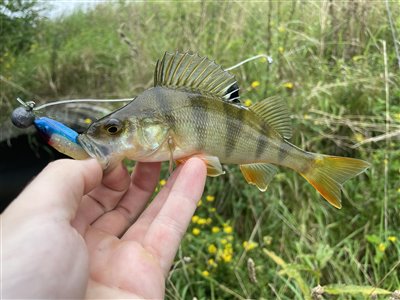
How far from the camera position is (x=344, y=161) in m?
1.73

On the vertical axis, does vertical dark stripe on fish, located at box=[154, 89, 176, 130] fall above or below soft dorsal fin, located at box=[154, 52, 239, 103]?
below

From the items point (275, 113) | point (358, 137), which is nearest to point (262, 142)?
point (275, 113)

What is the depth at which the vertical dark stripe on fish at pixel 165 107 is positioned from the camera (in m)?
1.52

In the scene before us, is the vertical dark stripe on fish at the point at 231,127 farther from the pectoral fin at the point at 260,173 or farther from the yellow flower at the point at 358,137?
the yellow flower at the point at 358,137

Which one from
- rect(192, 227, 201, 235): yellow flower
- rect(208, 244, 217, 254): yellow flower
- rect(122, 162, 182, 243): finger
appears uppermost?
rect(122, 162, 182, 243): finger

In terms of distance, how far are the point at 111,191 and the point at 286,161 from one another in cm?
65

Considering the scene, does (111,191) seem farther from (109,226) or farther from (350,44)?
(350,44)

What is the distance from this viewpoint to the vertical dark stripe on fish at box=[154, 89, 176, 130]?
152 centimetres

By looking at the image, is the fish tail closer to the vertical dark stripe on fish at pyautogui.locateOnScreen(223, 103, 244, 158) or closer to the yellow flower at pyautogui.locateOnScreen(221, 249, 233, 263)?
the vertical dark stripe on fish at pyautogui.locateOnScreen(223, 103, 244, 158)

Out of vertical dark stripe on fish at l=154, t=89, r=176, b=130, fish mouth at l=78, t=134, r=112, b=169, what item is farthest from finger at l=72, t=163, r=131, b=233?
vertical dark stripe on fish at l=154, t=89, r=176, b=130

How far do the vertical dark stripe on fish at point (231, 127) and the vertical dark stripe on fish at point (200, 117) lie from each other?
0.08m

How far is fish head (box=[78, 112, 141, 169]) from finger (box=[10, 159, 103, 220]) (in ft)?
0.14

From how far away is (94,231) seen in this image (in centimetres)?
164

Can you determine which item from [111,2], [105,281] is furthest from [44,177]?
[111,2]
